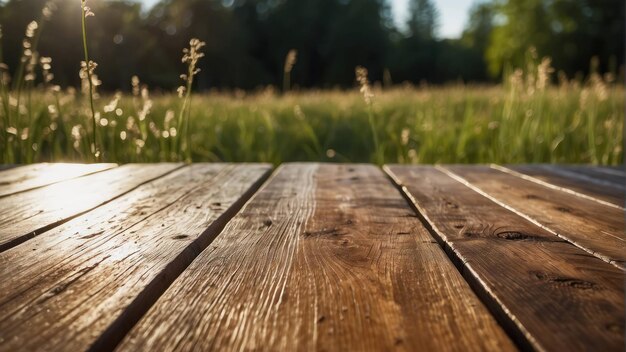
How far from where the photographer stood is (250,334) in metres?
0.70

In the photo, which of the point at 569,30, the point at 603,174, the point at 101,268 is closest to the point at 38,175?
the point at 101,268

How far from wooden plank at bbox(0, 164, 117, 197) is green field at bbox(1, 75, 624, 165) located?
241mm

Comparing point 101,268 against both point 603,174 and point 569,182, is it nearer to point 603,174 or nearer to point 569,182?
point 569,182

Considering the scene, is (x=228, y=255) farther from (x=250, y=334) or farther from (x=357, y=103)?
(x=357, y=103)

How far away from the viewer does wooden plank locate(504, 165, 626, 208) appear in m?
1.69

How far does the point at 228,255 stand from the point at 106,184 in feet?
3.16

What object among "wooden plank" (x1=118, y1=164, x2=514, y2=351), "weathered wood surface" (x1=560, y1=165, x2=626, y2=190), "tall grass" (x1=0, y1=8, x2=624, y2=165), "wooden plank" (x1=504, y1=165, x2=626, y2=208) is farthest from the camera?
"tall grass" (x1=0, y1=8, x2=624, y2=165)

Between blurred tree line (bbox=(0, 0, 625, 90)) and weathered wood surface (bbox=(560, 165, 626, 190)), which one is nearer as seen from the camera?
weathered wood surface (bbox=(560, 165, 626, 190))

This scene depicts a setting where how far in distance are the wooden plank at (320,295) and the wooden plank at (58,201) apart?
1.35 feet

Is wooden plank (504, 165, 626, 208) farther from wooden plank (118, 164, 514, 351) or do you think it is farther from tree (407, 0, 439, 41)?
tree (407, 0, 439, 41)

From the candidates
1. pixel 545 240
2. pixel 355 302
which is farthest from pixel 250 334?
pixel 545 240

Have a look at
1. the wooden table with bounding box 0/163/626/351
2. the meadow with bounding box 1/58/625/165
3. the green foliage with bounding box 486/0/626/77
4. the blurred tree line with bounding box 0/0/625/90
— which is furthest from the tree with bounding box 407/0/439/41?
the wooden table with bounding box 0/163/626/351

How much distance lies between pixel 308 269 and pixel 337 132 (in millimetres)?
4594

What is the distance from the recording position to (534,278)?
2.97 feet
